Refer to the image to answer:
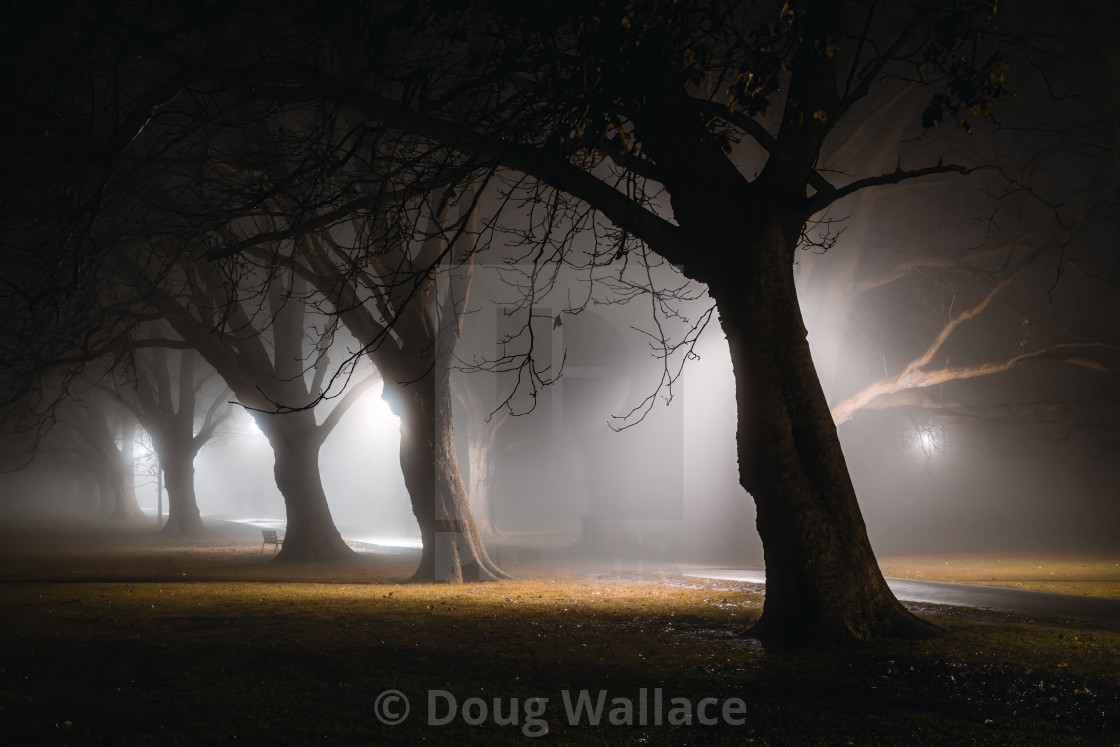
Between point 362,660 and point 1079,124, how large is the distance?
19419 millimetres

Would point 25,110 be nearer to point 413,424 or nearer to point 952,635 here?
point 413,424

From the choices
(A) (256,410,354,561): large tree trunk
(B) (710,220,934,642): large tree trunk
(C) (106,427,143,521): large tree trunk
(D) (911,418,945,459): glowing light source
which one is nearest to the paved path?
(B) (710,220,934,642): large tree trunk

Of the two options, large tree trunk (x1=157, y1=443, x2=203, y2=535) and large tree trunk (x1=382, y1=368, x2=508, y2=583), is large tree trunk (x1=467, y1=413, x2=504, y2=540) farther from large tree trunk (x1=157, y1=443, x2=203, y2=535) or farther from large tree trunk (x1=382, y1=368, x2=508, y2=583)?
large tree trunk (x1=382, y1=368, x2=508, y2=583)

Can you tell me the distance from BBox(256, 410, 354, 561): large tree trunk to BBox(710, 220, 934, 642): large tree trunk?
16.1 metres

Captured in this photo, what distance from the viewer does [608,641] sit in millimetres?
8102

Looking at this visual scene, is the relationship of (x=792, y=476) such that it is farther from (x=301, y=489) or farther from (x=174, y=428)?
(x=174, y=428)

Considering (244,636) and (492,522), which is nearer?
(244,636)

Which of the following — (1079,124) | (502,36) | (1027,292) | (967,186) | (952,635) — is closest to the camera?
(502,36)

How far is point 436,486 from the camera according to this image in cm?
1719

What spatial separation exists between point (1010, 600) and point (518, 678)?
879 cm

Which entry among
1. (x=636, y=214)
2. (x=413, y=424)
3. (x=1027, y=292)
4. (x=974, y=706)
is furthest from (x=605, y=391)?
(x=974, y=706)

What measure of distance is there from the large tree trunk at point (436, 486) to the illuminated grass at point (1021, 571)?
30.1 ft

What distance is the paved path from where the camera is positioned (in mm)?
11141

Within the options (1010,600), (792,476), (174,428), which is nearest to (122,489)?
(174,428)
